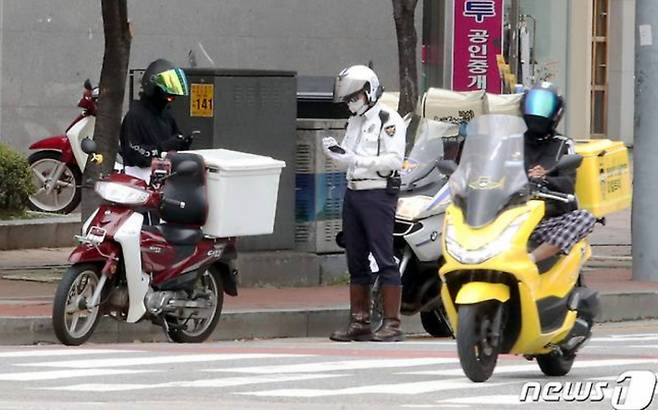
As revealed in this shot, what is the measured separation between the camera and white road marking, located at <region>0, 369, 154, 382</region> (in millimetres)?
10422

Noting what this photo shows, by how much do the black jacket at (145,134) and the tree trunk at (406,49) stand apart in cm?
552

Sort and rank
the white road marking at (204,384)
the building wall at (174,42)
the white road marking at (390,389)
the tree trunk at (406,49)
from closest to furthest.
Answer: the white road marking at (390,389) < the white road marking at (204,384) < the tree trunk at (406,49) < the building wall at (174,42)

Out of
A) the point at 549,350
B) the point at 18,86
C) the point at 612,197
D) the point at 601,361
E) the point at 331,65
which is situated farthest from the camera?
the point at 331,65

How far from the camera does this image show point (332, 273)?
1691cm

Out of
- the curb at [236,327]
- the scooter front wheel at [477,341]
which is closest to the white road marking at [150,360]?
the curb at [236,327]

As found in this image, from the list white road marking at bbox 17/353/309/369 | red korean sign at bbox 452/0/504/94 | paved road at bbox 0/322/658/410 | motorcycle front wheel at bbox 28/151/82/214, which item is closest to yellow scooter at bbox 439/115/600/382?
paved road at bbox 0/322/658/410

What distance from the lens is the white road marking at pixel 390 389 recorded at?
981 cm

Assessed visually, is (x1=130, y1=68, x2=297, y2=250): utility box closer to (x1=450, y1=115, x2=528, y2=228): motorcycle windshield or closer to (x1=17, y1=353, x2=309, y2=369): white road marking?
(x1=17, y1=353, x2=309, y2=369): white road marking

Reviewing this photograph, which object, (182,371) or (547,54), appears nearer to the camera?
(182,371)

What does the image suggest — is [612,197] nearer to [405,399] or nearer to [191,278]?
[191,278]

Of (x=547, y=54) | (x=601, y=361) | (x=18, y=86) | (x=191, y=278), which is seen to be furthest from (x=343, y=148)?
(x=547, y=54)

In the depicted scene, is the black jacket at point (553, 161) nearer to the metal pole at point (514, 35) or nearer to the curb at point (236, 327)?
the curb at point (236, 327)

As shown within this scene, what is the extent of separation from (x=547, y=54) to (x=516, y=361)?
66.9ft

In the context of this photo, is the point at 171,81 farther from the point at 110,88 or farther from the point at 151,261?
the point at 110,88
